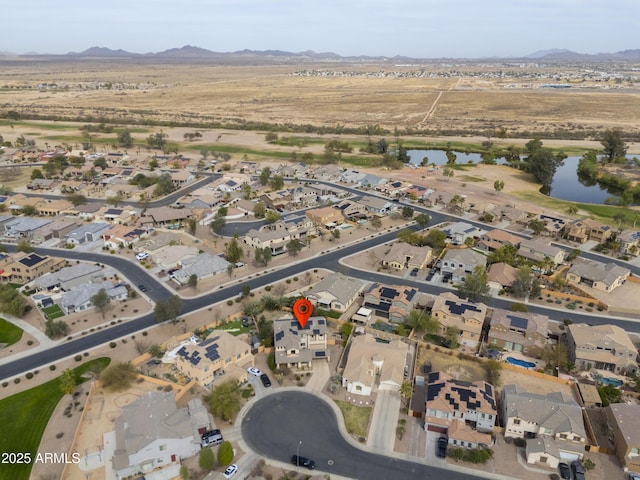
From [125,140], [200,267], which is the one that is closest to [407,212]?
[200,267]

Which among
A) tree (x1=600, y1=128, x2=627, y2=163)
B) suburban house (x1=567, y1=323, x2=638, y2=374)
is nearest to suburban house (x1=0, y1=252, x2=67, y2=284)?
suburban house (x1=567, y1=323, x2=638, y2=374)

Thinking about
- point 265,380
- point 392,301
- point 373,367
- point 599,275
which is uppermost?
point 599,275

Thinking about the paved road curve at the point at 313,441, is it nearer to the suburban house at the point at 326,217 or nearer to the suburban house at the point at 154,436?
the suburban house at the point at 154,436

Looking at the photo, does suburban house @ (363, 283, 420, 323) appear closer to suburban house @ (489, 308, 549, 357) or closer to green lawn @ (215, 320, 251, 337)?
suburban house @ (489, 308, 549, 357)

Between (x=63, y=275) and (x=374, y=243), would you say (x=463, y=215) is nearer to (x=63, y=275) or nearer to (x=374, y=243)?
(x=374, y=243)

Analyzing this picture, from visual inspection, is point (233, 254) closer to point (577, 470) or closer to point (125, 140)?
point (577, 470)

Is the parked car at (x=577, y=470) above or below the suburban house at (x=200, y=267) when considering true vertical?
below

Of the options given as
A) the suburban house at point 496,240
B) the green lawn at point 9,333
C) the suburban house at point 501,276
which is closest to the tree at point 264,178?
the suburban house at point 496,240
